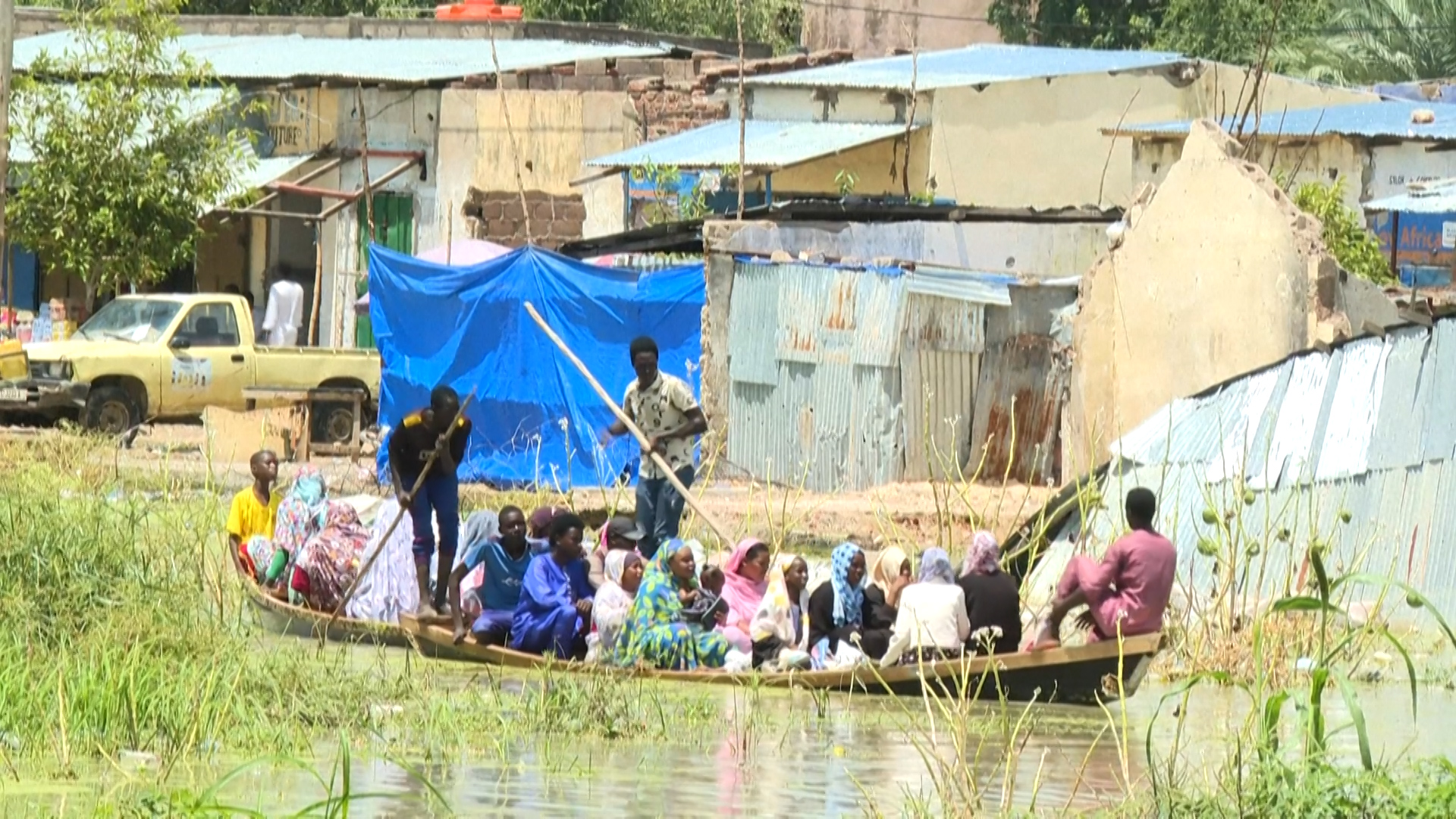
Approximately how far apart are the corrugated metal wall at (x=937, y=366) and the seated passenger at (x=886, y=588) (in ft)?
20.3

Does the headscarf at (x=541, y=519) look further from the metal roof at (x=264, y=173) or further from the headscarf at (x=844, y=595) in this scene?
the metal roof at (x=264, y=173)

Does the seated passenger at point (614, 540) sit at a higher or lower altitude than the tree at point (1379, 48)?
lower

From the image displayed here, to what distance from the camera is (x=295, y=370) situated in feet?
76.4

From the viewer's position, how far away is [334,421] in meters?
22.4

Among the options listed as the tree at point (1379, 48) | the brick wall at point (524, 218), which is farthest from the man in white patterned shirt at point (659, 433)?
the tree at point (1379, 48)

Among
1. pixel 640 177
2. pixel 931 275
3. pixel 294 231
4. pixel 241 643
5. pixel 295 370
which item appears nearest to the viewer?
pixel 241 643

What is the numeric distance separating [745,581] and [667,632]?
73 centimetres

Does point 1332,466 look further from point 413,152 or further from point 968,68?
Answer: point 413,152

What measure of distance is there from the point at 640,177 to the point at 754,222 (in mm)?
5544

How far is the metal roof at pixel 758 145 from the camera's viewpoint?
23.4 metres

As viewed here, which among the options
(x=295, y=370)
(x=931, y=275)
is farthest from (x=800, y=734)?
(x=295, y=370)

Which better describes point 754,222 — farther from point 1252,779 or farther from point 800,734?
point 1252,779

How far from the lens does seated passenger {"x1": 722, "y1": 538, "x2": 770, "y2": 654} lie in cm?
1238

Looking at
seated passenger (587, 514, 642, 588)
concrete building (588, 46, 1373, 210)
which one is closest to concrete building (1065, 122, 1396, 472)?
seated passenger (587, 514, 642, 588)
